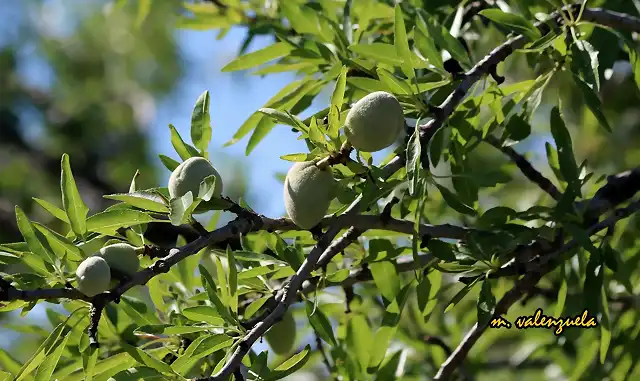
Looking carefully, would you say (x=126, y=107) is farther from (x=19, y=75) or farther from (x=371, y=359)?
(x=371, y=359)

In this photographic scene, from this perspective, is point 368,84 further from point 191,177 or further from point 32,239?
point 32,239

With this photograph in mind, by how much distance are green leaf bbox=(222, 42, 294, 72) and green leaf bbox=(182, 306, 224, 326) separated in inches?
15.4

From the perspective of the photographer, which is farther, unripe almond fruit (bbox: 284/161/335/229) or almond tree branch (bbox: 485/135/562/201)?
almond tree branch (bbox: 485/135/562/201)

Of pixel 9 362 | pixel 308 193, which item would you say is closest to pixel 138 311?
pixel 9 362

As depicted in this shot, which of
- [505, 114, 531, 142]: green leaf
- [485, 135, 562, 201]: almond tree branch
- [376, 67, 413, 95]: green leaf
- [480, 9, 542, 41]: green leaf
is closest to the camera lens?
[376, 67, 413, 95]: green leaf

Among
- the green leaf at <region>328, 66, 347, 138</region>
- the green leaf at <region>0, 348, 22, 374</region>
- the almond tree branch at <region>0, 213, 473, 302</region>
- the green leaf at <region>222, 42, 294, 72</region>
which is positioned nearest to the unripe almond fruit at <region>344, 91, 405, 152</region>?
the green leaf at <region>328, 66, 347, 138</region>

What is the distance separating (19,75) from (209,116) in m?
4.67

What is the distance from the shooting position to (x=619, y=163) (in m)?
2.38

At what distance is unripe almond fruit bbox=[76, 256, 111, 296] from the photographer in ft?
2.67

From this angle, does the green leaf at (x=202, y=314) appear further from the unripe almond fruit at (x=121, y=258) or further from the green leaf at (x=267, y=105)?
the green leaf at (x=267, y=105)

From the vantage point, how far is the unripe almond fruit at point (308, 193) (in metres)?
0.86

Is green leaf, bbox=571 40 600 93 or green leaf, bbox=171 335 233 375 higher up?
green leaf, bbox=571 40 600 93

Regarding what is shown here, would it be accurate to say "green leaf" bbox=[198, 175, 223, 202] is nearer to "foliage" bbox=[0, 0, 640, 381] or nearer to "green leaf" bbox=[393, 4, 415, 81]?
"foliage" bbox=[0, 0, 640, 381]

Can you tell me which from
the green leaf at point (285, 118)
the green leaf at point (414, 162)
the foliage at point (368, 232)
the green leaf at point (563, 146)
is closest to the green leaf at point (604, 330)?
the foliage at point (368, 232)
